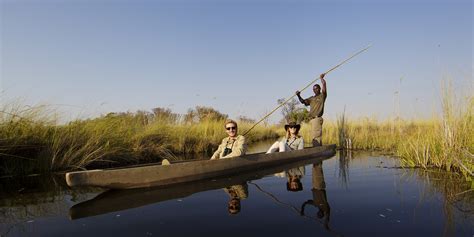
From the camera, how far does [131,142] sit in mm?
10133

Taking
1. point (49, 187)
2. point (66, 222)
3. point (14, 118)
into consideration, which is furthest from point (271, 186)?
point (14, 118)

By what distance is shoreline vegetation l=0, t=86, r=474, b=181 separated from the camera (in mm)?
6375

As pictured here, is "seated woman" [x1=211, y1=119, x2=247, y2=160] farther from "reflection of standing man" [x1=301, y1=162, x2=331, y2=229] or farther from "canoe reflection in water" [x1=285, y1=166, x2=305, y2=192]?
"reflection of standing man" [x1=301, y1=162, x2=331, y2=229]

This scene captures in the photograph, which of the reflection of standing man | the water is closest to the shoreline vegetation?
the water

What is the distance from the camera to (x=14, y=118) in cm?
731

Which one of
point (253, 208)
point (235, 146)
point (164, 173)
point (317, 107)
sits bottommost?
point (253, 208)

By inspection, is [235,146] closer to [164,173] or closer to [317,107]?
[164,173]

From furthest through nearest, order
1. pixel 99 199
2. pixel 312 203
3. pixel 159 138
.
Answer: pixel 159 138, pixel 99 199, pixel 312 203

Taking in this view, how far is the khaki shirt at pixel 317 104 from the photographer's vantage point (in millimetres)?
11117

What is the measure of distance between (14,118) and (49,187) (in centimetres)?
227

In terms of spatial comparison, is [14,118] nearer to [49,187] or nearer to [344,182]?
[49,187]

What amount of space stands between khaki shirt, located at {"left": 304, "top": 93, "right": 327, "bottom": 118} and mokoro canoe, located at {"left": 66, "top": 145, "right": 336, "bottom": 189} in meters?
3.83

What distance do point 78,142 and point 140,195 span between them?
3671 millimetres

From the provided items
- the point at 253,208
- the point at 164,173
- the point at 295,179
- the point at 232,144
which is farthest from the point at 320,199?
the point at 232,144
